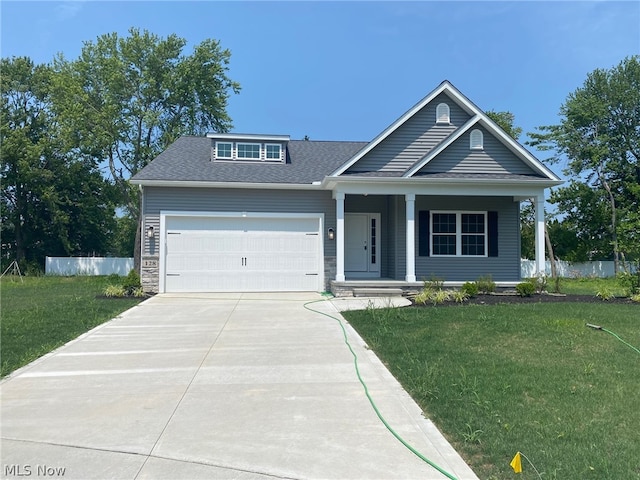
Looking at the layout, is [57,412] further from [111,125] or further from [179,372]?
[111,125]

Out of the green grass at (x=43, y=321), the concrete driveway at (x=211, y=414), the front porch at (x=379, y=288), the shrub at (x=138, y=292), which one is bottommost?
the concrete driveway at (x=211, y=414)

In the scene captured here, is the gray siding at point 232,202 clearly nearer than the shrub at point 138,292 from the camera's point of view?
No

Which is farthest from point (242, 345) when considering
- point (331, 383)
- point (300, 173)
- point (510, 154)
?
point (510, 154)

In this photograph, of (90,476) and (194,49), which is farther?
(194,49)

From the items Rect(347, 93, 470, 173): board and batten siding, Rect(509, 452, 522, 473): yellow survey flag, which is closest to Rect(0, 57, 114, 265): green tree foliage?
Rect(347, 93, 470, 173): board and batten siding

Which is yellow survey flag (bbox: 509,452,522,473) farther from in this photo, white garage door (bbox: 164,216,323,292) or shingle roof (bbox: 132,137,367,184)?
shingle roof (bbox: 132,137,367,184)

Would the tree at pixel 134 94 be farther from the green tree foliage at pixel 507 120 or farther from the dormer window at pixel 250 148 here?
the green tree foliage at pixel 507 120

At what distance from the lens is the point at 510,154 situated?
14.0 metres

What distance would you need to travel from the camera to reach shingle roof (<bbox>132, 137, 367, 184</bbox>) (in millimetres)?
14508

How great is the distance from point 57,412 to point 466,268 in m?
12.2

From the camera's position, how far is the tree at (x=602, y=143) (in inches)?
1162

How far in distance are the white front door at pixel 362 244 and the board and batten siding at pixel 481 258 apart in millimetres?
1574

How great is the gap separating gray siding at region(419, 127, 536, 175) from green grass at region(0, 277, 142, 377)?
9.26 meters

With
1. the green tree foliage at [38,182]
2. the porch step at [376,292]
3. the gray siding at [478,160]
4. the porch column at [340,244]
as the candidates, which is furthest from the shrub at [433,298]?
the green tree foliage at [38,182]
